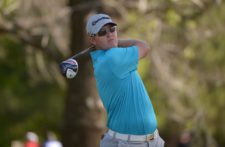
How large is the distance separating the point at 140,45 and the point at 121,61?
291mm

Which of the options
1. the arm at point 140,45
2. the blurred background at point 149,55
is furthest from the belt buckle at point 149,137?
the blurred background at point 149,55

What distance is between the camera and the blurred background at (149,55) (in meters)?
13.1

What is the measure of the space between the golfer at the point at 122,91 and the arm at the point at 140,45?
0.04 metres

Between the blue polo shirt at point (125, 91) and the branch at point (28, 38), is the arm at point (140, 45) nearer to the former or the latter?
the blue polo shirt at point (125, 91)

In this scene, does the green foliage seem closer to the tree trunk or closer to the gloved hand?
the tree trunk

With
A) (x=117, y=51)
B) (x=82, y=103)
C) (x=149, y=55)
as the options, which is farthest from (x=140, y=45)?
(x=149, y=55)

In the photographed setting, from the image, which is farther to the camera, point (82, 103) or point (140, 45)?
point (82, 103)

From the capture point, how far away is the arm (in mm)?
6265

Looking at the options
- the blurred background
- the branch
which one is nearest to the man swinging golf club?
the blurred background

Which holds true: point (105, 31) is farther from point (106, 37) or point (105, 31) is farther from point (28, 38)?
point (28, 38)

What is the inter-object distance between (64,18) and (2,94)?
5.51 m

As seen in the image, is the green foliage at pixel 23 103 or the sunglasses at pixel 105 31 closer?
the sunglasses at pixel 105 31

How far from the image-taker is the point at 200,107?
15562 millimetres

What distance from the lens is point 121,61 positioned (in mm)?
6105
